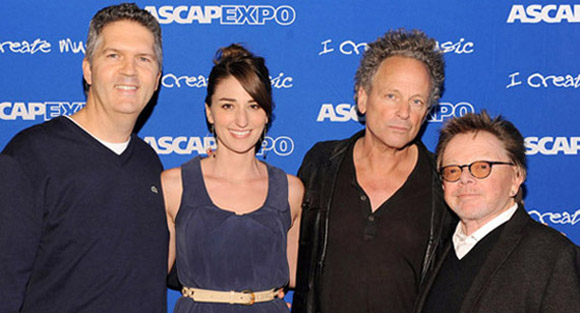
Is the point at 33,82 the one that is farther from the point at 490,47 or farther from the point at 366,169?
the point at 490,47

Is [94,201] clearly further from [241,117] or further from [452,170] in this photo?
[452,170]

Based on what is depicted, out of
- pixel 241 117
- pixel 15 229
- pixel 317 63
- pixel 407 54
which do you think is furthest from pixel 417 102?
pixel 15 229

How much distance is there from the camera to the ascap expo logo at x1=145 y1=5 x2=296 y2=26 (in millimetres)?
3545

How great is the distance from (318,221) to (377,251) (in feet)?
1.00

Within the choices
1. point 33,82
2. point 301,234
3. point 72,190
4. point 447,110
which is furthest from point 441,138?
point 33,82

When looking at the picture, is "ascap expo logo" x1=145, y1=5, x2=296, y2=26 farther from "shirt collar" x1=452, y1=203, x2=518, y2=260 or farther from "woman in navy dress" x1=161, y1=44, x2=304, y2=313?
"shirt collar" x1=452, y1=203, x2=518, y2=260

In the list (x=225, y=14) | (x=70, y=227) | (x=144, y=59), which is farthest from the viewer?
(x=225, y=14)

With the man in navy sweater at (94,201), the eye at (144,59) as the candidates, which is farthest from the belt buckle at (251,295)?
the eye at (144,59)

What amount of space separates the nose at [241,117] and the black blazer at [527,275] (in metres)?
1.17

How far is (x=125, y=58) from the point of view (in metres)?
→ 2.66

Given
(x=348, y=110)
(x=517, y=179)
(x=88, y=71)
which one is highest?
(x=88, y=71)

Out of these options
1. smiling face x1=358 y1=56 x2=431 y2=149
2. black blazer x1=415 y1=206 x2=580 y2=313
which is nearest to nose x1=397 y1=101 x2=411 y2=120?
smiling face x1=358 y1=56 x2=431 y2=149

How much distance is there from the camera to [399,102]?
2807mm

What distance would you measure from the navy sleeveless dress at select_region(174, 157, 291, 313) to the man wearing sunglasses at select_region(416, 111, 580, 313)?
0.67 m
